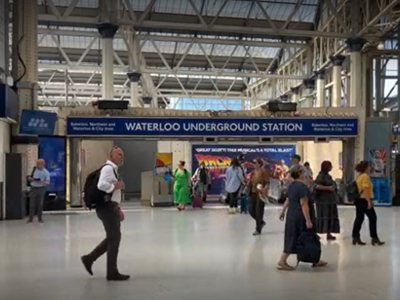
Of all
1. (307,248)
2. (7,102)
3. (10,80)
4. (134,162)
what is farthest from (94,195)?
(134,162)

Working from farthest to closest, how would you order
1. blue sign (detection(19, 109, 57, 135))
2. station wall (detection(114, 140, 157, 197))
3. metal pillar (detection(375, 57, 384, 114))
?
station wall (detection(114, 140, 157, 197)), metal pillar (detection(375, 57, 384, 114)), blue sign (detection(19, 109, 57, 135))

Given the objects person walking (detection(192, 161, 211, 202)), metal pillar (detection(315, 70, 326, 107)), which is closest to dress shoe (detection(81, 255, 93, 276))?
person walking (detection(192, 161, 211, 202))

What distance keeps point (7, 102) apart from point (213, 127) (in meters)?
6.37

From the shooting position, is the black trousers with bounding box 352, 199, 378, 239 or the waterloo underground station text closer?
the black trousers with bounding box 352, 199, 378, 239

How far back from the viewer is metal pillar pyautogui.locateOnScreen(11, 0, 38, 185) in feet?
43.6

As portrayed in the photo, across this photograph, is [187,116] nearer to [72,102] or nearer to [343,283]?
[343,283]

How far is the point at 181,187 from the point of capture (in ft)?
49.2

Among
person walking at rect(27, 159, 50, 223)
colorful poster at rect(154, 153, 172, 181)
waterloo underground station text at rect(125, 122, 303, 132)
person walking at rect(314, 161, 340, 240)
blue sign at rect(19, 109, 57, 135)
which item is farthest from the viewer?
colorful poster at rect(154, 153, 172, 181)

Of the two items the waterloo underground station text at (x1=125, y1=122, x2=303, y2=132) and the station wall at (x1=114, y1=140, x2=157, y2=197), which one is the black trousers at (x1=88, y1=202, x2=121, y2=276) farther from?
the station wall at (x1=114, y1=140, x2=157, y2=197)

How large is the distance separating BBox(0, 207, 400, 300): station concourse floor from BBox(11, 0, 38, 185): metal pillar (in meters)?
3.69

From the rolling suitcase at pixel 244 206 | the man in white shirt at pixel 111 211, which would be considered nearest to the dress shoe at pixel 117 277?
the man in white shirt at pixel 111 211

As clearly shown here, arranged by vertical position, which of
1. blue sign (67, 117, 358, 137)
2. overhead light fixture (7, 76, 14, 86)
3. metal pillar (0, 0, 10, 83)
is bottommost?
blue sign (67, 117, 358, 137)

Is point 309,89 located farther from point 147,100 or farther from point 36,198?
point 36,198

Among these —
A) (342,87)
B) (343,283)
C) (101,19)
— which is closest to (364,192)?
(343,283)
